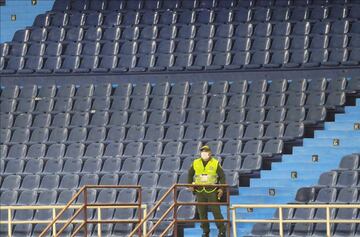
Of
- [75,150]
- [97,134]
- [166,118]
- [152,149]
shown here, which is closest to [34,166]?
[75,150]

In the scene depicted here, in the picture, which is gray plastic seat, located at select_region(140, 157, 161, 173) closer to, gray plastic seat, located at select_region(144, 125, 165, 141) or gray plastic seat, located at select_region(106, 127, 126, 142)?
gray plastic seat, located at select_region(144, 125, 165, 141)

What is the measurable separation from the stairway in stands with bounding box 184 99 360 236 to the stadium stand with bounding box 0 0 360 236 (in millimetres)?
21

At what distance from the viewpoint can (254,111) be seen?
2459 cm

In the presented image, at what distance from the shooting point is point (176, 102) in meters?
25.2

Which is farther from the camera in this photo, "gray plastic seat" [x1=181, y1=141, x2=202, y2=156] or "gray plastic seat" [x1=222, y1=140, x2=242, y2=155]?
"gray plastic seat" [x1=181, y1=141, x2=202, y2=156]

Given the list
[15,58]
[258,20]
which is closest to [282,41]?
[258,20]

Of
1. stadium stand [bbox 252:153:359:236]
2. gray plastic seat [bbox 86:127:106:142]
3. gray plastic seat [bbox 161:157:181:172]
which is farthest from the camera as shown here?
gray plastic seat [bbox 86:127:106:142]

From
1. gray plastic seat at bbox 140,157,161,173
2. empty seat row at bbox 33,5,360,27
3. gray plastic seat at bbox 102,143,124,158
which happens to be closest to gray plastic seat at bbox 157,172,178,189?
gray plastic seat at bbox 140,157,161,173

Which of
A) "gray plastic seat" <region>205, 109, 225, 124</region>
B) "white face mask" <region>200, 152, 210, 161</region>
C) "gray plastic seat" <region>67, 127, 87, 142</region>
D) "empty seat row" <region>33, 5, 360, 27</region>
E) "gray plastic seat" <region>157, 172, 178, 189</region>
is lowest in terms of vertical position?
"white face mask" <region>200, 152, 210, 161</region>

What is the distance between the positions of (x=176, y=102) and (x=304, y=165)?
2.75 m

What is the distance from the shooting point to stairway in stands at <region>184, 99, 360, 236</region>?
76.4 feet

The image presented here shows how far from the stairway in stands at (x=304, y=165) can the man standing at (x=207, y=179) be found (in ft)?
8.69

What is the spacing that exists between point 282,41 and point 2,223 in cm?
566

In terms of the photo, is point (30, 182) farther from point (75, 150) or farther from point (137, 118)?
point (137, 118)
